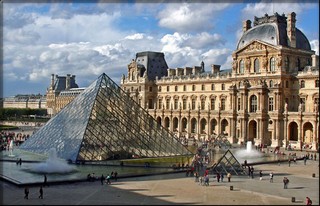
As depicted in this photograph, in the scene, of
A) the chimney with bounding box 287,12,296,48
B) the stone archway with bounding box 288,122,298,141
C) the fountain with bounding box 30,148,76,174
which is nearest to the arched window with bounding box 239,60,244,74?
the chimney with bounding box 287,12,296,48

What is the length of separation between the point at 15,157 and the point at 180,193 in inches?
700

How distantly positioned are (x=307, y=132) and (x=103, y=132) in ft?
84.3

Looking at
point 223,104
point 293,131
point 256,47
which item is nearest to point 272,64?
point 256,47

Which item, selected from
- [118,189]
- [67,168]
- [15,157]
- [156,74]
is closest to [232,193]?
[118,189]

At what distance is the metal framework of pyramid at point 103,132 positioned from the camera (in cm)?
3369

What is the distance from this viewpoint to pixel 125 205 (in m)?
19.9

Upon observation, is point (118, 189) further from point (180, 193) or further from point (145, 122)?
point (145, 122)

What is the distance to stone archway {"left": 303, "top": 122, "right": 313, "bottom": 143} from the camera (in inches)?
1936

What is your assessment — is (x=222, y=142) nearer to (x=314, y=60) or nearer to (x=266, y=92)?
(x=266, y=92)

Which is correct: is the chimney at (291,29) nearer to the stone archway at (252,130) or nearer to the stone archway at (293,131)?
the stone archway at (293,131)

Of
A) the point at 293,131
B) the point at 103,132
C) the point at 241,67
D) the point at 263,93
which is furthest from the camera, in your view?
the point at 241,67

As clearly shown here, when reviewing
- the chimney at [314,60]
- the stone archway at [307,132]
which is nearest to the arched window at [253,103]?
the stone archway at [307,132]

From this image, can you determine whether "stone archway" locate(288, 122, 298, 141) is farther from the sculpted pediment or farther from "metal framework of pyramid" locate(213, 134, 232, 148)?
the sculpted pediment

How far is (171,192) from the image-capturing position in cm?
2320
